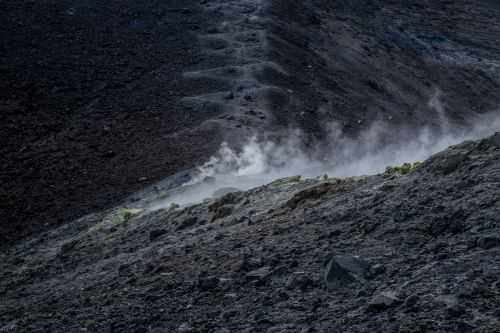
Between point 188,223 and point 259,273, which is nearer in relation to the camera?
point 259,273

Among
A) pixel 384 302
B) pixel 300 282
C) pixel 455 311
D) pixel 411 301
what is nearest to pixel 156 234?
pixel 300 282

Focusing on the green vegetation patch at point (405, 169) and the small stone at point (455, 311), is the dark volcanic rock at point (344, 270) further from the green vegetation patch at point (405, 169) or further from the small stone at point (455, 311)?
the green vegetation patch at point (405, 169)

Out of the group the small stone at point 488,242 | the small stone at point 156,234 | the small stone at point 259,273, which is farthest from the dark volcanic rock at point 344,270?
the small stone at point 156,234

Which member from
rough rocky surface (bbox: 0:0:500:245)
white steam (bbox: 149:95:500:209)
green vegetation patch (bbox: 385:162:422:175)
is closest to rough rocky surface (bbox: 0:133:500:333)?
green vegetation patch (bbox: 385:162:422:175)

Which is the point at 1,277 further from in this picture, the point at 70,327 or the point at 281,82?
the point at 281,82

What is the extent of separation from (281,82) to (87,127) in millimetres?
5510

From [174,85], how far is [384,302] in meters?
14.0

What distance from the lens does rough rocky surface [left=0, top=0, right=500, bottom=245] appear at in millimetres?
14453

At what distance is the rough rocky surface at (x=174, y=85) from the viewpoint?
14.5 metres

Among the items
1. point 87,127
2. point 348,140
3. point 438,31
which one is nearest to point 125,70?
point 87,127

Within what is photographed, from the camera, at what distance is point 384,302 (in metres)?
4.99

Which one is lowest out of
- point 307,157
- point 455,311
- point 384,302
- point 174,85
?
point 307,157

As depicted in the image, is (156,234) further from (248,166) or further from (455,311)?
(248,166)

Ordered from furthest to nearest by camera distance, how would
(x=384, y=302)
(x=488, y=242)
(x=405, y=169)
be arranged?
(x=405, y=169), (x=488, y=242), (x=384, y=302)
